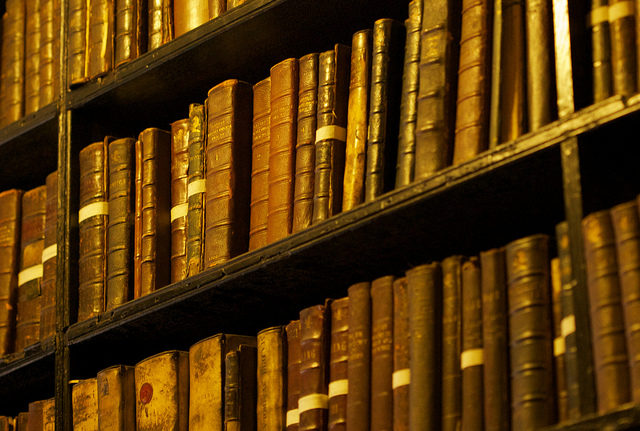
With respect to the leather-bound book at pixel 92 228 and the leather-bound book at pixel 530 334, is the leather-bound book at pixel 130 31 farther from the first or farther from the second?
the leather-bound book at pixel 530 334

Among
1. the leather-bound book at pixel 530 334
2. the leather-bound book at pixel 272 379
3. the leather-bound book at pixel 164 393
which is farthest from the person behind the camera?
the leather-bound book at pixel 164 393

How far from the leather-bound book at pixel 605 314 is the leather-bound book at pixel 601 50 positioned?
17 centimetres

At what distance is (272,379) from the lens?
1.81 meters

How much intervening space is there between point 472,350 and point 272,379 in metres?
0.39

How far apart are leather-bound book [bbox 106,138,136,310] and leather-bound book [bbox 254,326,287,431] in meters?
0.32

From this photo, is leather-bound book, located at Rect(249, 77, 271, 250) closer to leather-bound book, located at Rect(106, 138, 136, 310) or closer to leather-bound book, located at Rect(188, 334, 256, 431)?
leather-bound book, located at Rect(188, 334, 256, 431)

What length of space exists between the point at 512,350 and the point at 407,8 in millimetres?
696

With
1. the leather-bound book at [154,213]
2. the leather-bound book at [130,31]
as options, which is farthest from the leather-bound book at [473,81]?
the leather-bound book at [130,31]

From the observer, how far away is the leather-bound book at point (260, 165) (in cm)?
188

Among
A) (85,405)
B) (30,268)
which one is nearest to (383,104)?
(85,405)

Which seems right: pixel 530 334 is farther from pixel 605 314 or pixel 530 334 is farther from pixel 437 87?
pixel 437 87

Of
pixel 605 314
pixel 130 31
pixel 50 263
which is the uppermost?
pixel 130 31

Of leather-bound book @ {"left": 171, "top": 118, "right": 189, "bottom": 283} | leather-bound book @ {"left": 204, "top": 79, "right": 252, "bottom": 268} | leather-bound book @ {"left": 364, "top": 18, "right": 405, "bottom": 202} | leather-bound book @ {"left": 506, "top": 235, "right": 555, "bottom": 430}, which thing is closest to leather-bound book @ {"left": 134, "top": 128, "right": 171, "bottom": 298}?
leather-bound book @ {"left": 171, "top": 118, "right": 189, "bottom": 283}

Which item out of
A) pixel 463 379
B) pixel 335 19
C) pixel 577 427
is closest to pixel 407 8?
pixel 335 19
